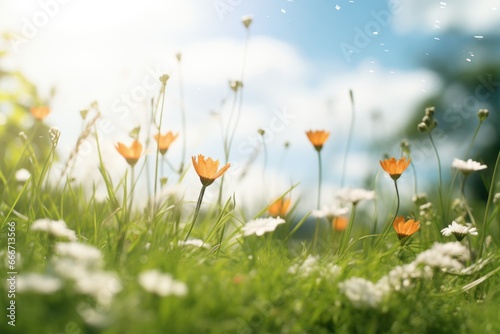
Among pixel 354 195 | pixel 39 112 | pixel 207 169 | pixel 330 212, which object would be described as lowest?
pixel 330 212

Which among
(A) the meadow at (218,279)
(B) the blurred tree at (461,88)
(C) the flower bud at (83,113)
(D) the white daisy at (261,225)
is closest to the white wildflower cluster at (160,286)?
(A) the meadow at (218,279)

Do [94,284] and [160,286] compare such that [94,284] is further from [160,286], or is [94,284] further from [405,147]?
[405,147]

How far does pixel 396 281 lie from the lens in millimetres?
2180

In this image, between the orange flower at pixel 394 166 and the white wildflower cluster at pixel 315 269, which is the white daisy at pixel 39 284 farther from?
the orange flower at pixel 394 166

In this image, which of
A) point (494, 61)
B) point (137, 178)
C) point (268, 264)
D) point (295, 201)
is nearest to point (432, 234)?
point (295, 201)

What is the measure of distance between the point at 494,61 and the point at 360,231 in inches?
346

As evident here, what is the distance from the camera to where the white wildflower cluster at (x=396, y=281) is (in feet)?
6.37

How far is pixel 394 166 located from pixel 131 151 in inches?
44.5

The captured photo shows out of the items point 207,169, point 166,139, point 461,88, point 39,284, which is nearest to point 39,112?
point 166,139

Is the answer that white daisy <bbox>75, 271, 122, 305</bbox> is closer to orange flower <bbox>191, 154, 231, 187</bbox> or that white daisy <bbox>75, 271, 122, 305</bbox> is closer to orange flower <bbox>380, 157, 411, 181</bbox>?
orange flower <bbox>191, 154, 231, 187</bbox>

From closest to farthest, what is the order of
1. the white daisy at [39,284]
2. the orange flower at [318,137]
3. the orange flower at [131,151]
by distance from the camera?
the white daisy at [39,284] → the orange flower at [131,151] → the orange flower at [318,137]

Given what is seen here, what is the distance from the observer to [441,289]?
2555 mm

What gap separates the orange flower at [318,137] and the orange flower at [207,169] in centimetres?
75

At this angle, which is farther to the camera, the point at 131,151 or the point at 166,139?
the point at 166,139
